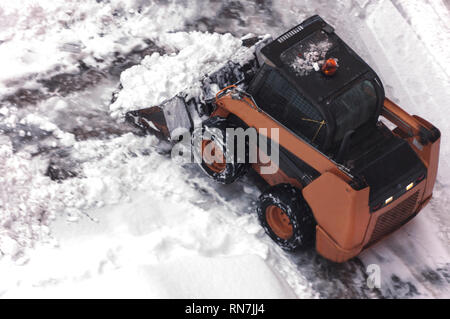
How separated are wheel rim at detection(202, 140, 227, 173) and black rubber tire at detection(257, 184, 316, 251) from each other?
677 millimetres

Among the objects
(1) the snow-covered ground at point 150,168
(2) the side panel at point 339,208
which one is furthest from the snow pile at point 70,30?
(2) the side panel at point 339,208

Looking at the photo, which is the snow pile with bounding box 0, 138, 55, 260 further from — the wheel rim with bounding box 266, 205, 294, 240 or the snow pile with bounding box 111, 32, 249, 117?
Result: the wheel rim with bounding box 266, 205, 294, 240

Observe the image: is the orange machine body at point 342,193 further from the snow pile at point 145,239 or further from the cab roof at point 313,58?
the snow pile at point 145,239

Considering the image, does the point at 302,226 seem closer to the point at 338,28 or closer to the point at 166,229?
the point at 166,229

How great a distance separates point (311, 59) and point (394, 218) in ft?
5.48

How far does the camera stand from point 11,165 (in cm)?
582

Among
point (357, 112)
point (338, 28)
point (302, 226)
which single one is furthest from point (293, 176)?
point (338, 28)

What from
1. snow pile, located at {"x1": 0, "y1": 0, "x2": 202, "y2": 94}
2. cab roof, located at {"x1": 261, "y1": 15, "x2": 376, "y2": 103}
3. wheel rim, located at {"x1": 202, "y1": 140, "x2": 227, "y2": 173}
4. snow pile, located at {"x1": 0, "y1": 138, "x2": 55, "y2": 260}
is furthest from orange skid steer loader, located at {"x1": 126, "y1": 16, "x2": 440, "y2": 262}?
snow pile, located at {"x1": 0, "y1": 0, "x2": 202, "y2": 94}

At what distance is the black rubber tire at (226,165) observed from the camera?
18.0 ft

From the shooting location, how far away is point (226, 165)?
5.53m

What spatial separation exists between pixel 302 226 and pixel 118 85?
10.3 ft

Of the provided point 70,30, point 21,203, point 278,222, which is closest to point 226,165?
point 278,222

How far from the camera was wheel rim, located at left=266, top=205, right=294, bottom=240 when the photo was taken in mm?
5344

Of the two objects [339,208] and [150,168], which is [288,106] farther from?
[150,168]
